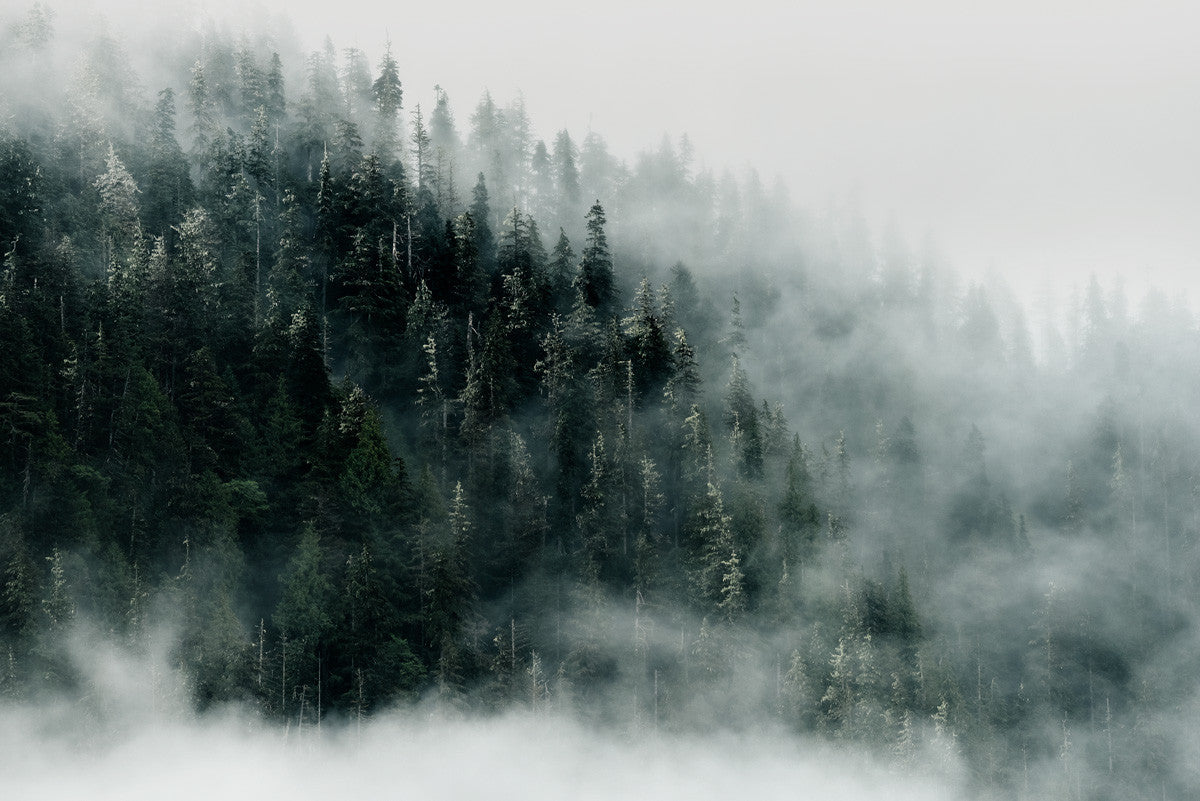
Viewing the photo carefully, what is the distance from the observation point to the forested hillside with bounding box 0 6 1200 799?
7931cm

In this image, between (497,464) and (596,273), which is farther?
(596,273)

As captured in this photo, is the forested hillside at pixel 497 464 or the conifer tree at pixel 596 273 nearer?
the forested hillside at pixel 497 464

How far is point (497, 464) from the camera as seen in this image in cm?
9425

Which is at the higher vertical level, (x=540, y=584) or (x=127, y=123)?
(x=127, y=123)

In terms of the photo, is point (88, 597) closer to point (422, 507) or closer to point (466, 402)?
point (422, 507)

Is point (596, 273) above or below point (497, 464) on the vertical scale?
above

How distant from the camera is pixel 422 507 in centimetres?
8725

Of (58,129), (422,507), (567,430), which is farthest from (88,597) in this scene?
(58,129)

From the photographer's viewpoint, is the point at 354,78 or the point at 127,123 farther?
the point at 354,78

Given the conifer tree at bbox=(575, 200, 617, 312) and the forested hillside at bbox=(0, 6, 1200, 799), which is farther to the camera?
the conifer tree at bbox=(575, 200, 617, 312)

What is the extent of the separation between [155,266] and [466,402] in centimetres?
2809

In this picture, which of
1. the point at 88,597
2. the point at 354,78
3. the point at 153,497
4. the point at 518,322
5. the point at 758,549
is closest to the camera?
the point at 88,597

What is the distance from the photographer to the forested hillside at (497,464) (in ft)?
260

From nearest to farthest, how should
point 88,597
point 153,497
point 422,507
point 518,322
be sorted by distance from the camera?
point 88,597
point 153,497
point 422,507
point 518,322
